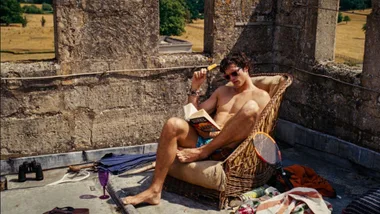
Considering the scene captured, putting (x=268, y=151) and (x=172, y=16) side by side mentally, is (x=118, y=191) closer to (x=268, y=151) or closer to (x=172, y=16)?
(x=268, y=151)

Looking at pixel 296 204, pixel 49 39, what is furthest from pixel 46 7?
pixel 296 204

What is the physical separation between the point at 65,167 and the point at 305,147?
3074mm

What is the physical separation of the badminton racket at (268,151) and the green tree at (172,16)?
73.1 ft

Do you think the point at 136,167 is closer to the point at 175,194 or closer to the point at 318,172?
the point at 175,194

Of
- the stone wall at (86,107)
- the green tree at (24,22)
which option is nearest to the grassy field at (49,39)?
the green tree at (24,22)

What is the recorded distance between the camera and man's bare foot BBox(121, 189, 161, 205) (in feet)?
15.7

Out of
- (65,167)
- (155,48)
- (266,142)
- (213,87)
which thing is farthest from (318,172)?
(65,167)

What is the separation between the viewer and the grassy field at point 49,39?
36.5 metres

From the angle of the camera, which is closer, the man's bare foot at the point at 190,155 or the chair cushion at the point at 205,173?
the chair cushion at the point at 205,173

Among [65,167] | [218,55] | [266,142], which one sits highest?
[218,55]

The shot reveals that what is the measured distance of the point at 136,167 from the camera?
19.5 feet

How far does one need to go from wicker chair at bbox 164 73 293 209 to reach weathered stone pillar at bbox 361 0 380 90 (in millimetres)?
1140

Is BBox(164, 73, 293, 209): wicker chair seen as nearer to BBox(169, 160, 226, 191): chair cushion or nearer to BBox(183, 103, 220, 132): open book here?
BBox(169, 160, 226, 191): chair cushion

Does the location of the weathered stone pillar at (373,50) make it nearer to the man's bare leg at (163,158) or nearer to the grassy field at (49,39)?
the man's bare leg at (163,158)
